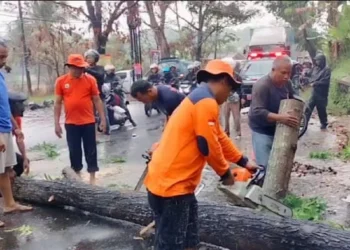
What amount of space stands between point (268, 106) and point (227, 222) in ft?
5.36

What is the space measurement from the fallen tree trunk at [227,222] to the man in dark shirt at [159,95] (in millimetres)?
949

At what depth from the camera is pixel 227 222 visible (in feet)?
15.2

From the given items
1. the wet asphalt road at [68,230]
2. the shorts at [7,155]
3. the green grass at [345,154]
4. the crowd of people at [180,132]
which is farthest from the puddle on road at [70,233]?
the green grass at [345,154]

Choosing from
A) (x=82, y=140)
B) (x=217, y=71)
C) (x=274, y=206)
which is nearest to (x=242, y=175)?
(x=274, y=206)

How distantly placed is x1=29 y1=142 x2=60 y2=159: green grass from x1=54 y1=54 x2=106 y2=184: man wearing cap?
282 centimetres

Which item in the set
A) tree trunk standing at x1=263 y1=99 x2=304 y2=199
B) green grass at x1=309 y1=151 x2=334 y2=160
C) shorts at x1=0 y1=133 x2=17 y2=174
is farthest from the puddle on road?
green grass at x1=309 y1=151 x2=334 y2=160

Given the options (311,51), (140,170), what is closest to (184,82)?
(140,170)

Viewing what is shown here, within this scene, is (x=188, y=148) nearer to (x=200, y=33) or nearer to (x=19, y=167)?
(x=19, y=167)

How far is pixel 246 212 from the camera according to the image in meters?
4.57

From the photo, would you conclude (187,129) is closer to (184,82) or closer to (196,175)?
(196,175)

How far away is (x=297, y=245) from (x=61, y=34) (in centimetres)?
2476

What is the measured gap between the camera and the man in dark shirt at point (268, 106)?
5.66 meters

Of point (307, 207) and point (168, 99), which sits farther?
point (307, 207)

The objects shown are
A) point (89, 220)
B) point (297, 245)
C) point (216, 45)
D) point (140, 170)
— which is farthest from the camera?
point (216, 45)
